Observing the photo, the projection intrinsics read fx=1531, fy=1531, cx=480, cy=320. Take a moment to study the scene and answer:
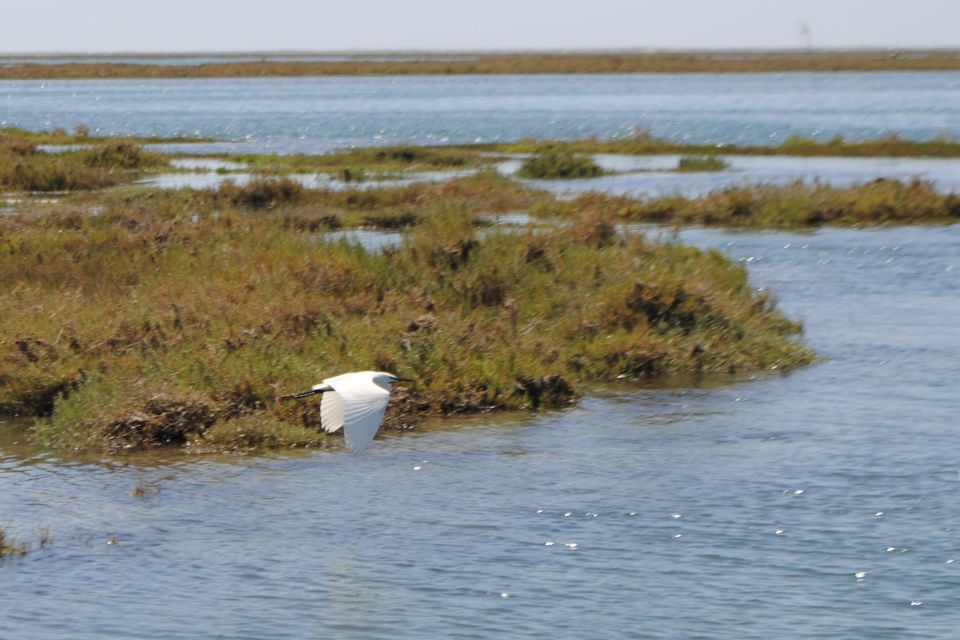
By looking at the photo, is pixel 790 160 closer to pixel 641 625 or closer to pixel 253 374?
pixel 253 374

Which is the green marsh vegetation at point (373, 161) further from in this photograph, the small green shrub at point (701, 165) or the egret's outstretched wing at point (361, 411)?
the egret's outstretched wing at point (361, 411)

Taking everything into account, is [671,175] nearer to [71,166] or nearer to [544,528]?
[71,166]

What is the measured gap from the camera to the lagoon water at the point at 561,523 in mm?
9414

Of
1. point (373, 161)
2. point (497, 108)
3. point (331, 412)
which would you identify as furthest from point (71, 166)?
point (497, 108)

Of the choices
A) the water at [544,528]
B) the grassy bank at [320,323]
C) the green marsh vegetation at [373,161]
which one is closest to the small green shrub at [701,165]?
the green marsh vegetation at [373,161]

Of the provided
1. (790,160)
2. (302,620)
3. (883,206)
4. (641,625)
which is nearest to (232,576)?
(302,620)

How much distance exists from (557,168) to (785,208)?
456 inches

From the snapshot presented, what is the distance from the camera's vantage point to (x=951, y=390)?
15.4 meters

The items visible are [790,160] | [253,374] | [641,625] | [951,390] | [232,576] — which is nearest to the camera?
[641,625]

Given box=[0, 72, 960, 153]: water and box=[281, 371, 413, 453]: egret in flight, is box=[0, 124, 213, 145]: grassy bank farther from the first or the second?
box=[281, 371, 413, 453]: egret in flight

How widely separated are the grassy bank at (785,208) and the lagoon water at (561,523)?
11827 mm

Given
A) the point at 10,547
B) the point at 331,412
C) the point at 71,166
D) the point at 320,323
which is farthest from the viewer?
the point at 71,166

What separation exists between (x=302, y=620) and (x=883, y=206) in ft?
77.1

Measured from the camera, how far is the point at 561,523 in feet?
36.6
